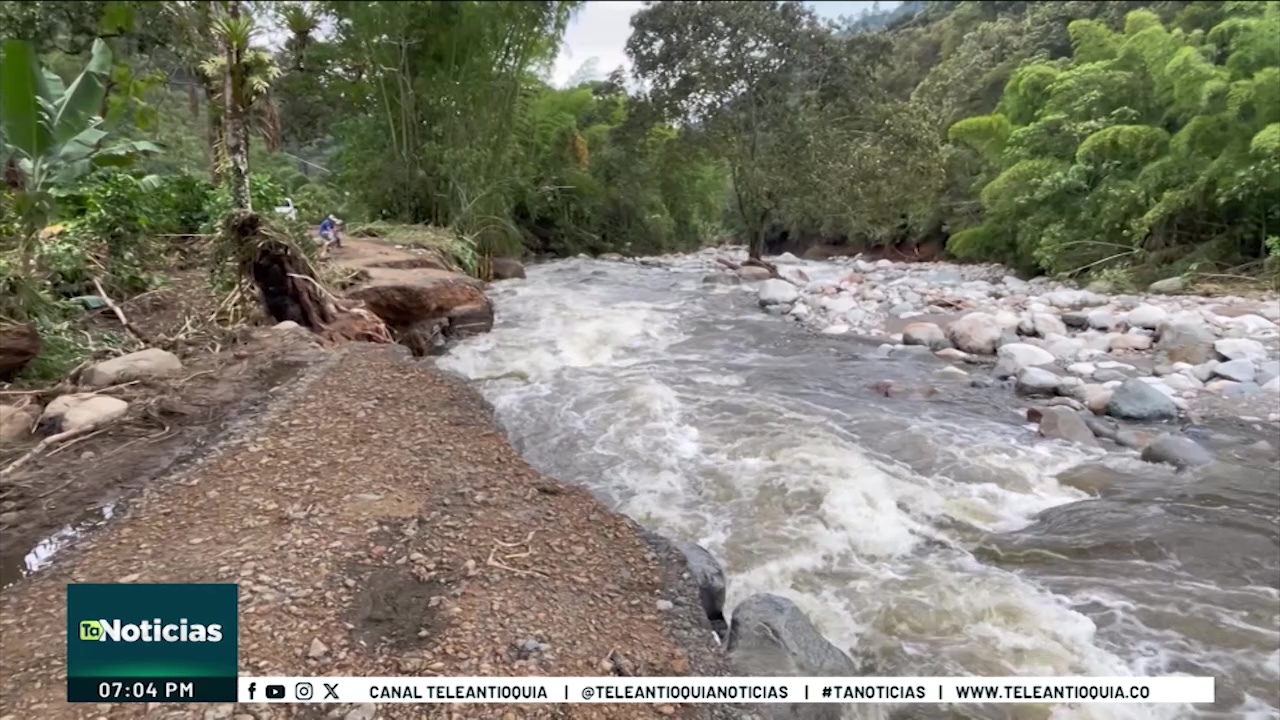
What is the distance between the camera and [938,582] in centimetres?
265

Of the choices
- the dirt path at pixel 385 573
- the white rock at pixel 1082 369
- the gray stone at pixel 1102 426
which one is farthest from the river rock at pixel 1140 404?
the dirt path at pixel 385 573

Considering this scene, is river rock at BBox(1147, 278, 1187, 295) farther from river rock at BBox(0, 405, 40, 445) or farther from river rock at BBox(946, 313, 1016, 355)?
river rock at BBox(0, 405, 40, 445)

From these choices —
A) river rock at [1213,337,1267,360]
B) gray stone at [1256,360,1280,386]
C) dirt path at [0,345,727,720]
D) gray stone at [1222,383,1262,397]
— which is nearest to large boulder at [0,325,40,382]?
dirt path at [0,345,727,720]

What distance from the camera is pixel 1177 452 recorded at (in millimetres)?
3730

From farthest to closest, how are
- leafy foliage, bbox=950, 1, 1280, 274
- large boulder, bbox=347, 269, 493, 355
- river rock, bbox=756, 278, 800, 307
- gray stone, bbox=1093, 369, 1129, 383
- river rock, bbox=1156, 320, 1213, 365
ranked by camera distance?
river rock, bbox=756, 278, 800, 307
leafy foliage, bbox=950, 1, 1280, 274
large boulder, bbox=347, 269, 493, 355
river rock, bbox=1156, 320, 1213, 365
gray stone, bbox=1093, 369, 1129, 383

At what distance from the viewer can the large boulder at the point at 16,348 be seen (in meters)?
3.31

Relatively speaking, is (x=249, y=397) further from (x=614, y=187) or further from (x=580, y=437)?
(x=614, y=187)

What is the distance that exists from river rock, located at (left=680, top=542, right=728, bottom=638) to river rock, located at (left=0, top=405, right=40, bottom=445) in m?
2.89

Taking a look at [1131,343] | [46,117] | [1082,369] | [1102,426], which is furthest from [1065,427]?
[46,117]

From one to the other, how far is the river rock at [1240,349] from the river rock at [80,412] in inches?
285

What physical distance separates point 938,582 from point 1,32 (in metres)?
10.5

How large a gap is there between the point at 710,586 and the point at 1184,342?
18.8 feet

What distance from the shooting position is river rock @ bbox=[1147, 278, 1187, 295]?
8.30 meters

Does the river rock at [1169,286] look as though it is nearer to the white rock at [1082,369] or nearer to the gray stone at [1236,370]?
the gray stone at [1236,370]
